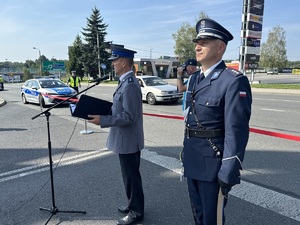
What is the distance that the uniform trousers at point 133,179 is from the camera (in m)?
2.96

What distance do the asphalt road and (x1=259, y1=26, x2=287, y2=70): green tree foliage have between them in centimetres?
7681

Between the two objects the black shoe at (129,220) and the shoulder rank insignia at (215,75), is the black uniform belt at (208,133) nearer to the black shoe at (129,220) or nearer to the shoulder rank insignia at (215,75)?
the shoulder rank insignia at (215,75)

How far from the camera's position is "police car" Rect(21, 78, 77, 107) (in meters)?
13.3

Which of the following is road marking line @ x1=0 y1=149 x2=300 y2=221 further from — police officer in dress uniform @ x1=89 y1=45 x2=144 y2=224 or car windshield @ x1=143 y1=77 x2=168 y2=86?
car windshield @ x1=143 y1=77 x2=168 y2=86

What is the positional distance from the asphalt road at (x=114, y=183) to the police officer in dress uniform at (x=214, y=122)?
3.82 feet

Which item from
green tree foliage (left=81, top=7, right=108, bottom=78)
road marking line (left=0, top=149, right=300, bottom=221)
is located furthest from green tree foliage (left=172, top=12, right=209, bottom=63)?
road marking line (left=0, top=149, right=300, bottom=221)

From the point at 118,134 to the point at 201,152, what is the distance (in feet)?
3.76

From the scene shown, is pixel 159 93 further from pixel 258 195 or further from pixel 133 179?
pixel 133 179

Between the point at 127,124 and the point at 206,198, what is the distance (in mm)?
1118

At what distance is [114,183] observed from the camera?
412 cm

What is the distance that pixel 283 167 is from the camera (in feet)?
15.0

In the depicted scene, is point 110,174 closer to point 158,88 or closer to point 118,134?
point 118,134

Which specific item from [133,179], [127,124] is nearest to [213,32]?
[127,124]

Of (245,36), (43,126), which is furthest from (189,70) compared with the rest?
(245,36)
